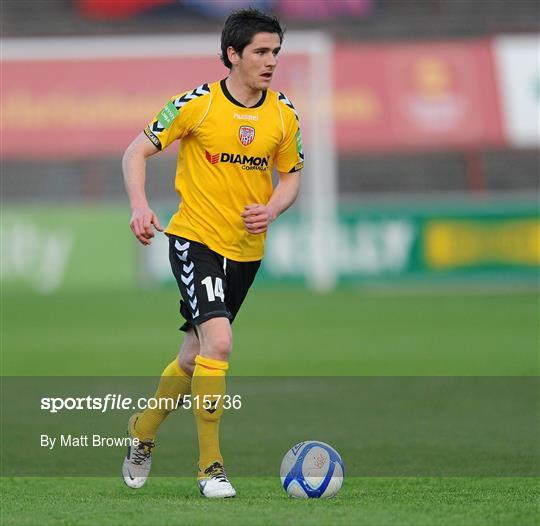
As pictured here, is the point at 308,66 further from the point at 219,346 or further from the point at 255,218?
the point at 219,346

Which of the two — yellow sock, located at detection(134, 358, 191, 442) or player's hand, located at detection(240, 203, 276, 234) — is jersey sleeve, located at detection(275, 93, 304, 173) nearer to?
player's hand, located at detection(240, 203, 276, 234)

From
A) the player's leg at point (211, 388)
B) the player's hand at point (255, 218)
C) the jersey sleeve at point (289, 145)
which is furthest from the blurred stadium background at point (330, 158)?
the player's leg at point (211, 388)

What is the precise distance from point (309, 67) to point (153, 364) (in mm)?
11893

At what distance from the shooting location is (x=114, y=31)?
2666cm

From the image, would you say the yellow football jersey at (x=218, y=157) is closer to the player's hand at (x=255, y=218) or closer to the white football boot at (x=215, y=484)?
the player's hand at (x=255, y=218)

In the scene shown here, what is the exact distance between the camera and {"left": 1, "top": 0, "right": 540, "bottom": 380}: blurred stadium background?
2067 centimetres

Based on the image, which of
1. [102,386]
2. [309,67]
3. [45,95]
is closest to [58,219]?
[45,95]

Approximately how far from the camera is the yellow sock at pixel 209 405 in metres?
6.04

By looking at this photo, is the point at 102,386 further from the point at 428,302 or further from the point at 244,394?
the point at 428,302

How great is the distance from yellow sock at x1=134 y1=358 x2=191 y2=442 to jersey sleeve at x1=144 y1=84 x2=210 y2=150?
1100mm

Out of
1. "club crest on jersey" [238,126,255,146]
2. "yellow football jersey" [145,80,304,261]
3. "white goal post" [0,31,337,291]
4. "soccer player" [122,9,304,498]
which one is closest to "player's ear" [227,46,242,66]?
"soccer player" [122,9,304,498]

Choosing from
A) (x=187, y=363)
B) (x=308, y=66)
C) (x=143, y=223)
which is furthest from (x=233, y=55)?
(x=308, y=66)

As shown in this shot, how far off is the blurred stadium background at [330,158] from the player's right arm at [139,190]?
1010 centimetres

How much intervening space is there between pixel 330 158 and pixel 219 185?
16.7 metres
